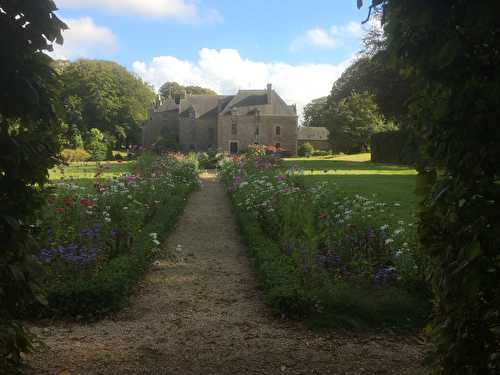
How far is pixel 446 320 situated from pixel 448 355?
6.5 inches

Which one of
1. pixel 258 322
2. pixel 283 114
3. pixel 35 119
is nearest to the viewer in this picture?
pixel 35 119

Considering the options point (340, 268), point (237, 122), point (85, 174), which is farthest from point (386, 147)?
point (340, 268)

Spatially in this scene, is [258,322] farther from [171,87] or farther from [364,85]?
[171,87]

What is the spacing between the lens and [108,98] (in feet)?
166

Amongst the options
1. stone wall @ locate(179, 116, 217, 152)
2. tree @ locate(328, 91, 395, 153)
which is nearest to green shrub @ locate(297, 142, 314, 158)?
tree @ locate(328, 91, 395, 153)

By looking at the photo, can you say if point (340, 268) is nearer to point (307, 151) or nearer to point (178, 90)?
point (307, 151)

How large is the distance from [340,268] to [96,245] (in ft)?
10.2

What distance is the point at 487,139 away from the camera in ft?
6.10

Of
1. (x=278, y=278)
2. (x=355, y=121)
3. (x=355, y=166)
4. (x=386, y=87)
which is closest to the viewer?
(x=278, y=278)

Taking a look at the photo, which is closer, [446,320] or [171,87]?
[446,320]

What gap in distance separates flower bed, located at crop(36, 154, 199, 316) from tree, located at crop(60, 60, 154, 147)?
133 ft

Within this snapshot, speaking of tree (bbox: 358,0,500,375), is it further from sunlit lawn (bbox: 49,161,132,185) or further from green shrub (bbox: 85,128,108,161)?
green shrub (bbox: 85,128,108,161)

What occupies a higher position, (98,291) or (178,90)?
(178,90)

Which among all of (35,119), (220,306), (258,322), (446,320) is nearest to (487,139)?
(446,320)
